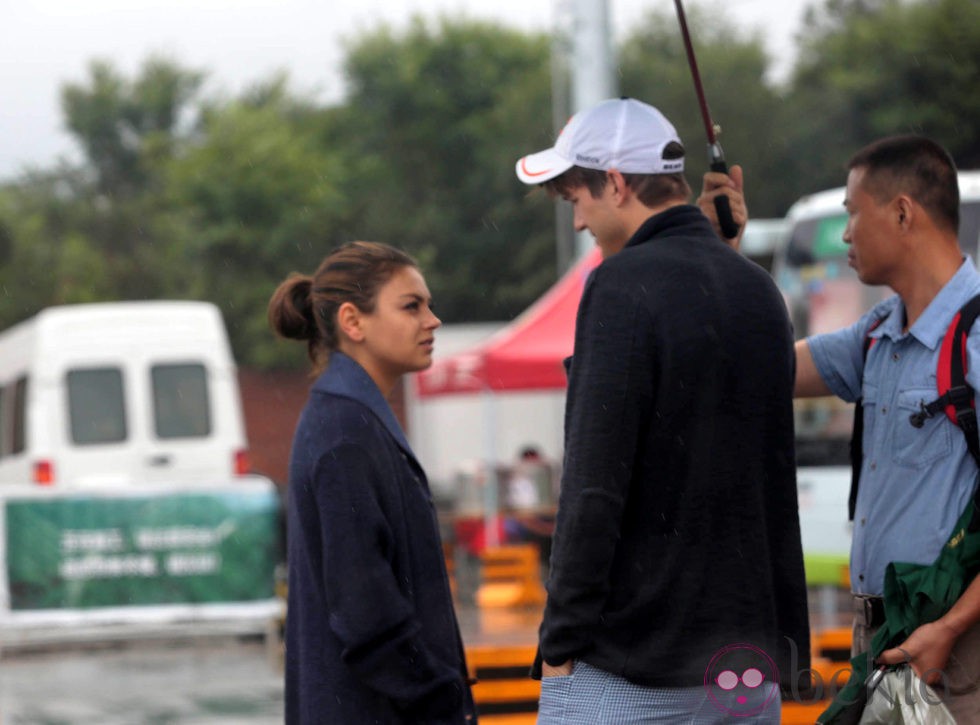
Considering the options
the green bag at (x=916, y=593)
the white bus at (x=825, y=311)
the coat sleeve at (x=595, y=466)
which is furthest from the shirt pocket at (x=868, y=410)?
the white bus at (x=825, y=311)

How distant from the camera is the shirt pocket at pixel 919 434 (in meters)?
3.08

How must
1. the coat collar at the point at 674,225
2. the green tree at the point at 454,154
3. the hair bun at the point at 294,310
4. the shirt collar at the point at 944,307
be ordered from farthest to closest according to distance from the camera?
the green tree at the point at 454,154
the hair bun at the point at 294,310
the shirt collar at the point at 944,307
the coat collar at the point at 674,225

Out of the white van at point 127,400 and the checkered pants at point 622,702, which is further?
the white van at point 127,400

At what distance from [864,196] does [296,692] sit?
1576 mm

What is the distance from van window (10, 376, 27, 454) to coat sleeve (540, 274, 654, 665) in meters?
14.8

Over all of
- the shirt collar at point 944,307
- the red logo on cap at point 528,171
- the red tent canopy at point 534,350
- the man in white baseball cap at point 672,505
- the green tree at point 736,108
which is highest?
the green tree at point 736,108

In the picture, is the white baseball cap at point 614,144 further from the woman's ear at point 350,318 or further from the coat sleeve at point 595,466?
the woman's ear at point 350,318

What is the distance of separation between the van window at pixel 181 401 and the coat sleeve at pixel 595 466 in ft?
46.8

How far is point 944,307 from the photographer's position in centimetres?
318

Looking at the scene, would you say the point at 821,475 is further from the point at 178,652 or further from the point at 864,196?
the point at 864,196

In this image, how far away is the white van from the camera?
53.5 feet

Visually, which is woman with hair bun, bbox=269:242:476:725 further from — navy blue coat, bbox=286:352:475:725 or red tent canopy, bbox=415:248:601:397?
red tent canopy, bbox=415:248:601:397

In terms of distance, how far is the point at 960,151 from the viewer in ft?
104

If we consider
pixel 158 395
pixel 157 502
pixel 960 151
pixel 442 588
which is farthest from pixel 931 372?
pixel 960 151
